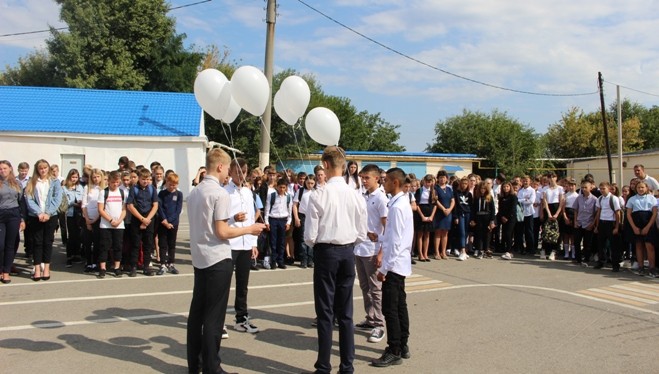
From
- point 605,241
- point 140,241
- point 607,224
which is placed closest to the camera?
point 140,241

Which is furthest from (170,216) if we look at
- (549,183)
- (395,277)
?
(549,183)

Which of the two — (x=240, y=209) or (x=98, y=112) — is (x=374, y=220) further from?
(x=98, y=112)

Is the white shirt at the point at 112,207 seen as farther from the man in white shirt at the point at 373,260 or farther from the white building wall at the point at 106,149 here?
the white building wall at the point at 106,149

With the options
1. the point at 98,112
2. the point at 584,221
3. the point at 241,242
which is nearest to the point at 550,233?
the point at 584,221

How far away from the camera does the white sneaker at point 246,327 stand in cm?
596

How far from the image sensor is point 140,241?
30.5 feet

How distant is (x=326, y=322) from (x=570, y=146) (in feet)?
172

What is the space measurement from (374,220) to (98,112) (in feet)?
70.0

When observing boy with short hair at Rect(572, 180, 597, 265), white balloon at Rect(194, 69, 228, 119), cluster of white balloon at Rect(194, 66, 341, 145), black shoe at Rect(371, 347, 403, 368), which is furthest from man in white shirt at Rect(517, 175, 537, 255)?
black shoe at Rect(371, 347, 403, 368)

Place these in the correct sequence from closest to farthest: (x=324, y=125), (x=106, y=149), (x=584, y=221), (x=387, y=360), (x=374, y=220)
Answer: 1. (x=387, y=360)
2. (x=374, y=220)
3. (x=324, y=125)
4. (x=584, y=221)
5. (x=106, y=149)

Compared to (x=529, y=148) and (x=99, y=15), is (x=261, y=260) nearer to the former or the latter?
(x=99, y=15)

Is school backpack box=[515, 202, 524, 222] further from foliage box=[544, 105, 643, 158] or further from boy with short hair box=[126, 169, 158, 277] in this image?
foliage box=[544, 105, 643, 158]

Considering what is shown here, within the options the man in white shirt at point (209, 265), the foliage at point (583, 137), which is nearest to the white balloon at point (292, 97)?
the man in white shirt at point (209, 265)

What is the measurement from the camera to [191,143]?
22.8 m
